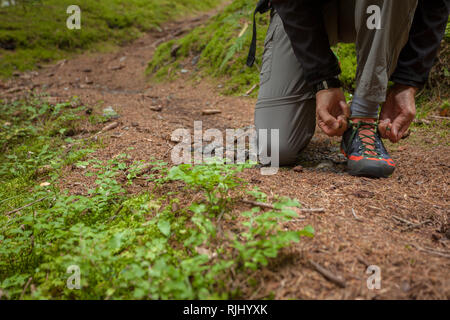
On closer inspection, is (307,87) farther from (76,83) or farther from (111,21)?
(111,21)

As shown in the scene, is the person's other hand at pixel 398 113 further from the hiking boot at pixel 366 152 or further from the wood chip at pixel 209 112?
the wood chip at pixel 209 112

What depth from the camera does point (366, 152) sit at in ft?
6.86

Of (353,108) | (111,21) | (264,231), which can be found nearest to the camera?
(264,231)

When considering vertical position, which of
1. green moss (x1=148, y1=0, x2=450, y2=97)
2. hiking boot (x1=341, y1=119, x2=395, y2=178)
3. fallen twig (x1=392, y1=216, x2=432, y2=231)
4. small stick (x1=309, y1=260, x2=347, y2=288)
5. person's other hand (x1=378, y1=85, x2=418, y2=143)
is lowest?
small stick (x1=309, y1=260, x2=347, y2=288)

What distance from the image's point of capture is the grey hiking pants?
76.9 inches

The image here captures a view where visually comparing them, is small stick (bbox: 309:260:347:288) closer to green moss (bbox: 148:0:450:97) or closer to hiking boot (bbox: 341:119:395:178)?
hiking boot (bbox: 341:119:395:178)

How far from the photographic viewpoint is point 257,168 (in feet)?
7.47

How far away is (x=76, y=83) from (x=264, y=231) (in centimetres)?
627

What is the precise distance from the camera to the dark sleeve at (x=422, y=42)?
2170mm

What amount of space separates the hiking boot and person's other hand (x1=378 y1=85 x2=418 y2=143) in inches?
3.3

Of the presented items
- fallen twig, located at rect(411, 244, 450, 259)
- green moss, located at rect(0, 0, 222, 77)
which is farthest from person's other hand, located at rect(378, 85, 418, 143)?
green moss, located at rect(0, 0, 222, 77)
